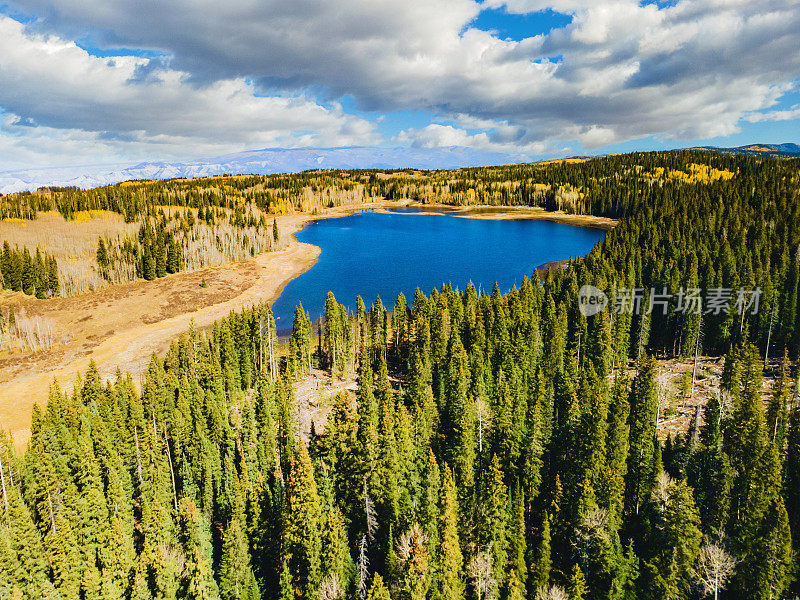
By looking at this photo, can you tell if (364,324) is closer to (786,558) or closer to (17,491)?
(17,491)

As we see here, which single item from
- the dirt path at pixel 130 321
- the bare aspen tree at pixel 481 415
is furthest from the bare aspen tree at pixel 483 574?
the dirt path at pixel 130 321

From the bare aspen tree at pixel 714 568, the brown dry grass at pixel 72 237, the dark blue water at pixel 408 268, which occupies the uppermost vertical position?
the brown dry grass at pixel 72 237

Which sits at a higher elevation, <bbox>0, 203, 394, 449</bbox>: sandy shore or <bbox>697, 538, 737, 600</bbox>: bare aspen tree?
<bbox>0, 203, 394, 449</bbox>: sandy shore

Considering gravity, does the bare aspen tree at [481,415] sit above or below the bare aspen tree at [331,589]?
above

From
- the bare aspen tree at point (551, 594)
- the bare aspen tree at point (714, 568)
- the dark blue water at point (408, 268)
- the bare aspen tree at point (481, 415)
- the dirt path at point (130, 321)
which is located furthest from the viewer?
the dark blue water at point (408, 268)

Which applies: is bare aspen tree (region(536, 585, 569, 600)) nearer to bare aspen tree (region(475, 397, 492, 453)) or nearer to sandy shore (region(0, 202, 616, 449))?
bare aspen tree (region(475, 397, 492, 453))

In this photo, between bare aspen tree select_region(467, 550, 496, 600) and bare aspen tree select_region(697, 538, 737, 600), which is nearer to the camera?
bare aspen tree select_region(697, 538, 737, 600)

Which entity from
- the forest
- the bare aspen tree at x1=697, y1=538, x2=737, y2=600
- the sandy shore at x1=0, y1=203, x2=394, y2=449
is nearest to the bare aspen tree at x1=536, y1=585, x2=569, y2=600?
the forest

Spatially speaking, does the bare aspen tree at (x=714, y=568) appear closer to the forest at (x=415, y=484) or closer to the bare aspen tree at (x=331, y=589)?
the forest at (x=415, y=484)

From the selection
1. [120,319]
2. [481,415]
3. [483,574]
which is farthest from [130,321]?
[483,574]
